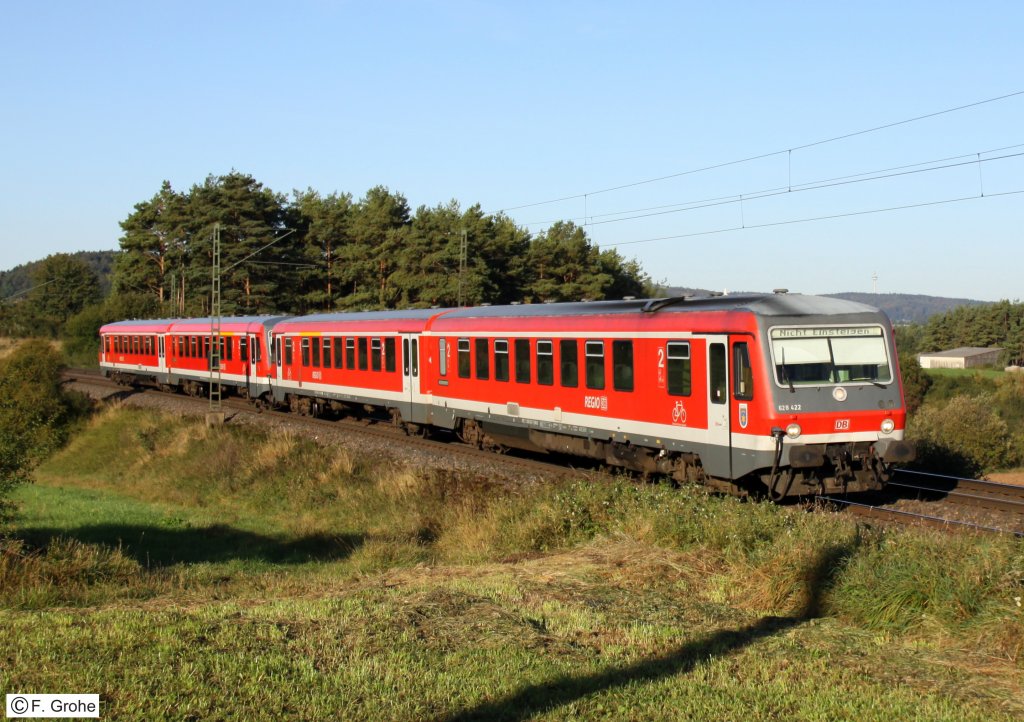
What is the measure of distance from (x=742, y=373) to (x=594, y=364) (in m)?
4.07

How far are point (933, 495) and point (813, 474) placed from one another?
2471 millimetres

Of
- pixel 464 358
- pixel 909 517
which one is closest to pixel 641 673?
pixel 909 517

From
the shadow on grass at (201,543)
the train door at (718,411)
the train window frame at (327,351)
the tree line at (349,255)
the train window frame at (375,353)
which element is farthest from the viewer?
the tree line at (349,255)

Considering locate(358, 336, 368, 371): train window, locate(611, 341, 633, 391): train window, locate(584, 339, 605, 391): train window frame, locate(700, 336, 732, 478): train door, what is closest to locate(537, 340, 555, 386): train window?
locate(584, 339, 605, 391): train window frame

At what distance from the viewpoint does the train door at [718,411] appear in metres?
14.9

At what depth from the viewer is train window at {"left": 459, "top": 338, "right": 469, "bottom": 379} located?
2291 centimetres

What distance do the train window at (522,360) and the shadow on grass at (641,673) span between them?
11195mm

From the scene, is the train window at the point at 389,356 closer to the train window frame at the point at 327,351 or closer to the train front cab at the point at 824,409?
the train window frame at the point at 327,351

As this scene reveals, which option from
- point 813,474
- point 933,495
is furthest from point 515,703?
point 933,495

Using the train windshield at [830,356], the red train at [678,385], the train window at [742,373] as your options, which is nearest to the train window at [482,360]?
the red train at [678,385]

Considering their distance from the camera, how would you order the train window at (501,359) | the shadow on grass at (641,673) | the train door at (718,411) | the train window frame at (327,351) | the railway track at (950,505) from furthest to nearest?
the train window frame at (327,351), the train window at (501,359), the train door at (718,411), the railway track at (950,505), the shadow on grass at (641,673)

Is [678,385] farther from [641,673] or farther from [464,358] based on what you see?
[641,673]

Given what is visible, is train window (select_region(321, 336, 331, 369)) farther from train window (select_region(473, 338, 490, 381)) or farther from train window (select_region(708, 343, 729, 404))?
train window (select_region(708, 343, 729, 404))

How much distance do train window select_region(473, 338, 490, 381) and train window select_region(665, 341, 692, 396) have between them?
6.57 m
